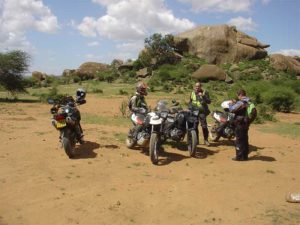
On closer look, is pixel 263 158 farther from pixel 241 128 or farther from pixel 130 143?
pixel 130 143

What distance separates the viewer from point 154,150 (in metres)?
8.27

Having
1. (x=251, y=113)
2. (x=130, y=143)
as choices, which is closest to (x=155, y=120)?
(x=130, y=143)

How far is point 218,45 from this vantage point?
51.8 metres

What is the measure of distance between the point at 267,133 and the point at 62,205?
30.0 ft

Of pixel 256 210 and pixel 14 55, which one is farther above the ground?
pixel 14 55

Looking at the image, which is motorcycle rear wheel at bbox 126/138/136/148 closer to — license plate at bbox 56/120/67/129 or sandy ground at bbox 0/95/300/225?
sandy ground at bbox 0/95/300/225

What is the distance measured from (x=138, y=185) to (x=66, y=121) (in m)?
2.32

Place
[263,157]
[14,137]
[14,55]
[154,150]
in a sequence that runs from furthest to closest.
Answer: [14,55]
[14,137]
[263,157]
[154,150]

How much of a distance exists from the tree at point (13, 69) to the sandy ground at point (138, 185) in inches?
613

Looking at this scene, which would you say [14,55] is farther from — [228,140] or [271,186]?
[271,186]

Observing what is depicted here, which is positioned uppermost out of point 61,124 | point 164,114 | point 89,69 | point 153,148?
point 89,69

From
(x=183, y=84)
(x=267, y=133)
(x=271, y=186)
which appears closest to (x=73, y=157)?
(x=271, y=186)

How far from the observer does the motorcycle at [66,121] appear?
832 cm

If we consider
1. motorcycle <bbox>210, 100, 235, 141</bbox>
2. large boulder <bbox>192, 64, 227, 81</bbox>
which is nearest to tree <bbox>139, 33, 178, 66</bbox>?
large boulder <bbox>192, 64, 227, 81</bbox>
